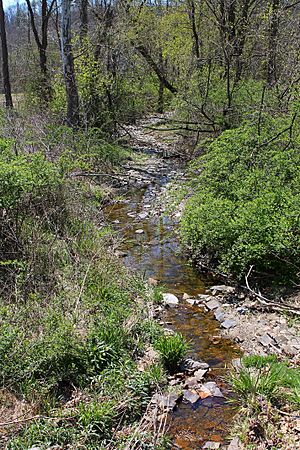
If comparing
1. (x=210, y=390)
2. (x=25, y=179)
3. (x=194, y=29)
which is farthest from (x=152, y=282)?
(x=194, y=29)

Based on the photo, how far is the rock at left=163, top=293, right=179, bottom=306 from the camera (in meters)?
5.52

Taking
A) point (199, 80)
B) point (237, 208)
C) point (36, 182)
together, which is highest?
point (199, 80)

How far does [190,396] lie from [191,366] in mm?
433

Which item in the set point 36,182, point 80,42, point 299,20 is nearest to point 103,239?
point 36,182

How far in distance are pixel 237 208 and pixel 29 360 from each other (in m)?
3.59

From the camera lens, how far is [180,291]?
5.93 m

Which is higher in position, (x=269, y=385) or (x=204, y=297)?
(x=269, y=385)

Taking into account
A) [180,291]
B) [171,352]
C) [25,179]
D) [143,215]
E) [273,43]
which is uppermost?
[273,43]

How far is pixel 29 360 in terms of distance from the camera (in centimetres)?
367

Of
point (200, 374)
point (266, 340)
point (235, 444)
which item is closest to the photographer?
point (235, 444)

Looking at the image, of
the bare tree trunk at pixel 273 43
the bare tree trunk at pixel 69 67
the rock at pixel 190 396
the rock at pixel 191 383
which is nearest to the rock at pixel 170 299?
the rock at pixel 191 383

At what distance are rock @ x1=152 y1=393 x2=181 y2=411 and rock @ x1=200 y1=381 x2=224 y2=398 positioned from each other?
0.25 meters

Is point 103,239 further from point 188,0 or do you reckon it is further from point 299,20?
point 188,0

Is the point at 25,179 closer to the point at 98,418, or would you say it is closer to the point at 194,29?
the point at 98,418
